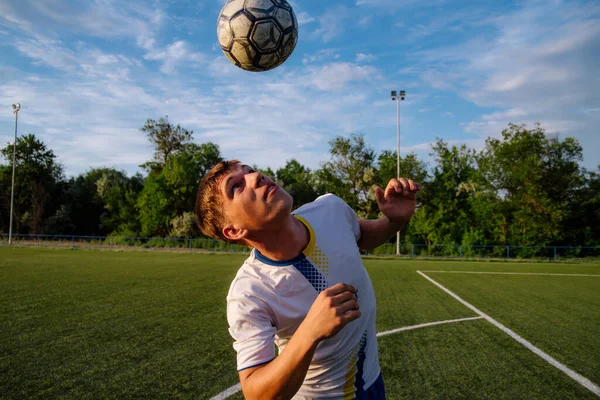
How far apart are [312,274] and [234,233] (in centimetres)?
46

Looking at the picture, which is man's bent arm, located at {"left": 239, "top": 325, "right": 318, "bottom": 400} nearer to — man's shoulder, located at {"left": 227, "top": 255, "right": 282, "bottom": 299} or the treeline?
man's shoulder, located at {"left": 227, "top": 255, "right": 282, "bottom": 299}

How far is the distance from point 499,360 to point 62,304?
7.89 metres

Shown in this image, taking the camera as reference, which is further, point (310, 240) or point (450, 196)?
point (450, 196)

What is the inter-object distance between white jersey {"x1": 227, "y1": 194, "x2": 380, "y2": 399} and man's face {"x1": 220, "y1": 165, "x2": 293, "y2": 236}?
7.2 inches

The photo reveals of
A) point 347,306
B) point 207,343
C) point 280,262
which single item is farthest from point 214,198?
point 207,343

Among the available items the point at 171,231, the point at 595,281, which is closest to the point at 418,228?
the point at 595,281

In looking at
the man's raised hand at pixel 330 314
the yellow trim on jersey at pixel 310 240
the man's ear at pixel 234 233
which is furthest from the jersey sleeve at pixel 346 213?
the man's raised hand at pixel 330 314

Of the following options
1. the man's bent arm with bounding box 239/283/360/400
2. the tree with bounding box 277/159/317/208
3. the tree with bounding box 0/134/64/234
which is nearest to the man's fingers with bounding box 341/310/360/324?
the man's bent arm with bounding box 239/283/360/400

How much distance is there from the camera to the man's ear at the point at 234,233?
2072 mm

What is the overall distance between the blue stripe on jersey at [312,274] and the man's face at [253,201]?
24 cm

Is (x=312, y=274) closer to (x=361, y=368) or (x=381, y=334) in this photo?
(x=361, y=368)

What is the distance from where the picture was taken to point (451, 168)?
37125 mm

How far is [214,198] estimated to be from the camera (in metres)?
2.15

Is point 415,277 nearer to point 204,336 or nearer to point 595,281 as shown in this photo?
point 595,281
